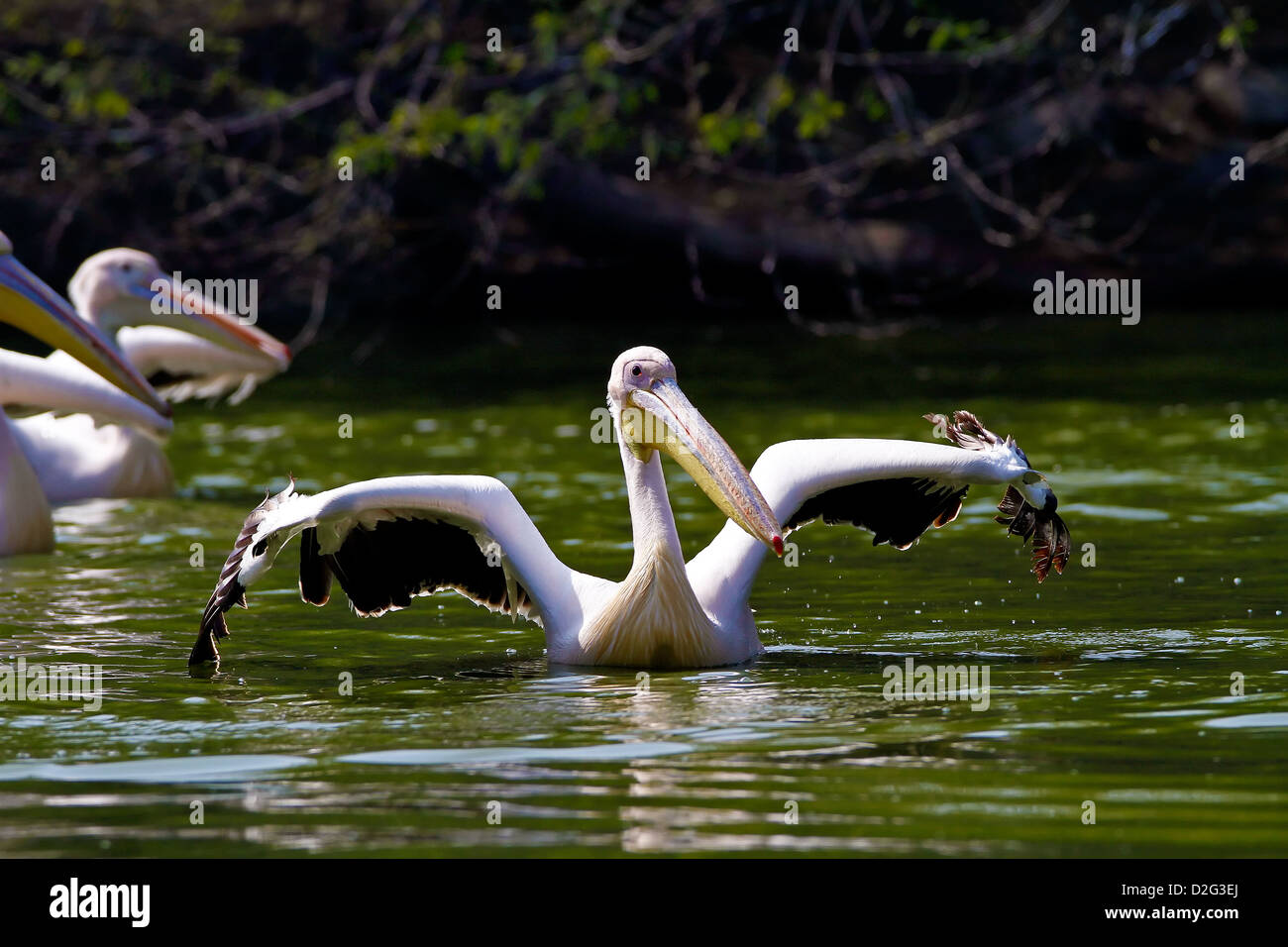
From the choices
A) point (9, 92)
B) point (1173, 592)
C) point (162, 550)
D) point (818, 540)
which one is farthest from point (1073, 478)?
point (9, 92)

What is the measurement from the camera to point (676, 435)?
6699mm

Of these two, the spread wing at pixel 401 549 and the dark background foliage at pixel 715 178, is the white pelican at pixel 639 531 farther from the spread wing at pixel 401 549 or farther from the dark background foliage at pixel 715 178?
the dark background foliage at pixel 715 178

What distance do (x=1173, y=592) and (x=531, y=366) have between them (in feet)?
31.4

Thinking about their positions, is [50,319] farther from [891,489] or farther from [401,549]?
[891,489]

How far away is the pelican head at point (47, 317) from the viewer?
914 cm

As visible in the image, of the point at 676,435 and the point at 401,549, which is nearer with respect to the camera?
the point at 676,435

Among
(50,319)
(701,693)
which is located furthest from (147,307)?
(701,693)

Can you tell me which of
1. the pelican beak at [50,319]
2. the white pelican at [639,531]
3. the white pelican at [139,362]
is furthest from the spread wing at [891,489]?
the white pelican at [139,362]

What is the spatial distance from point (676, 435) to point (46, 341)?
12.4 feet

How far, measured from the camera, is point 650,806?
5.11 m

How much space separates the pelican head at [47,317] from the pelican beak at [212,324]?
2613 mm

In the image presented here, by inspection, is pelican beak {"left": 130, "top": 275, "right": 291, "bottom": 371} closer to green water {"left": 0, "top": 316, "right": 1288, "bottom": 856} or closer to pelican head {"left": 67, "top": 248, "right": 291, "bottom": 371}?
pelican head {"left": 67, "top": 248, "right": 291, "bottom": 371}
